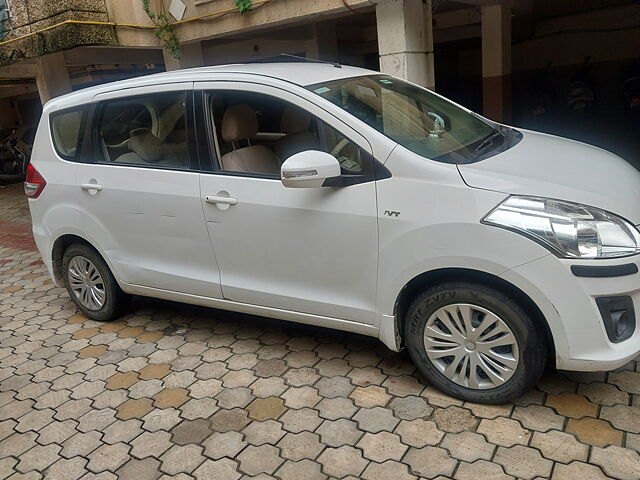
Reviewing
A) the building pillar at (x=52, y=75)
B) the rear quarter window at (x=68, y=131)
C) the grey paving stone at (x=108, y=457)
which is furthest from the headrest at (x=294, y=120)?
the building pillar at (x=52, y=75)

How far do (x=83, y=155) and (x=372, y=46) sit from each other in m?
9.60

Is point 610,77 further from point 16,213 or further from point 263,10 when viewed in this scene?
point 16,213

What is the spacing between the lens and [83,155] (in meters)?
3.96

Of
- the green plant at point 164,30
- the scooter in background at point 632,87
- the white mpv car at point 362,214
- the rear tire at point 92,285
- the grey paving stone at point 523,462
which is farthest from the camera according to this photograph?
the scooter in background at point 632,87

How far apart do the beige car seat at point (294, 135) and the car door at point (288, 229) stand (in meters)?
0.09

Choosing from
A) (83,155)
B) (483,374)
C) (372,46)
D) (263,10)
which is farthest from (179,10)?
(483,374)

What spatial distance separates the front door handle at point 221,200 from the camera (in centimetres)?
318

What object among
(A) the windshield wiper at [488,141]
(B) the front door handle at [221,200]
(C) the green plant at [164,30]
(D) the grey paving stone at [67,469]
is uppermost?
(C) the green plant at [164,30]

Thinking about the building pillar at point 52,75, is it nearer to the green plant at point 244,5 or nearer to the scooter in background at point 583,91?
the green plant at point 244,5

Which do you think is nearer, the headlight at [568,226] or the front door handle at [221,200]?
the headlight at [568,226]

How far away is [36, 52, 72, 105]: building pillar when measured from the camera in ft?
28.1

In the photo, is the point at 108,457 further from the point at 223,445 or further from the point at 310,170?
the point at 310,170

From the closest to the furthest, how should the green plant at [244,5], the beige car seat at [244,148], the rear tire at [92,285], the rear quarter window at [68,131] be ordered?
the beige car seat at [244,148]
the rear quarter window at [68,131]
the rear tire at [92,285]
the green plant at [244,5]

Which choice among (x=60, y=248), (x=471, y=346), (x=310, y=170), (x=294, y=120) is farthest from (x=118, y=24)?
(x=471, y=346)
